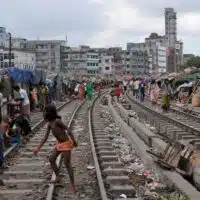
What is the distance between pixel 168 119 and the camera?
88.9ft

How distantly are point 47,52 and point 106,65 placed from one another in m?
28.5

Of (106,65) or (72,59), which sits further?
(106,65)

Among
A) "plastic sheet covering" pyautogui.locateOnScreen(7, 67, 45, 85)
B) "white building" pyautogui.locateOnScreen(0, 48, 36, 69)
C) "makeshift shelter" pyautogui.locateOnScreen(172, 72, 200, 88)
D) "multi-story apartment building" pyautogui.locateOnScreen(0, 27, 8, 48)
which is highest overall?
"multi-story apartment building" pyautogui.locateOnScreen(0, 27, 8, 48)

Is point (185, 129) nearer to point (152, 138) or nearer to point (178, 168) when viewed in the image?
point (152, 138)

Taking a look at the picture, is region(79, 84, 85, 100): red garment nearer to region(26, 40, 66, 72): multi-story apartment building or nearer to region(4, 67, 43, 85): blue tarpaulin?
region(4, 67, 43, 85): blue tarpaulin

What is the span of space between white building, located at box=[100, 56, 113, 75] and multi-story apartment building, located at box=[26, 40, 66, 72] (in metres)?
19.3

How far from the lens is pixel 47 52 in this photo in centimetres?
16662

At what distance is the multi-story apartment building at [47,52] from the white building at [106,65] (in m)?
19.3

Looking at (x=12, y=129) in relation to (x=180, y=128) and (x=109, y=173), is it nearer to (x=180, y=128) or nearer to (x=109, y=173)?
(x=109, y=173)

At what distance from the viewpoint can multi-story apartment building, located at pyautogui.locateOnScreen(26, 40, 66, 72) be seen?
544 feet

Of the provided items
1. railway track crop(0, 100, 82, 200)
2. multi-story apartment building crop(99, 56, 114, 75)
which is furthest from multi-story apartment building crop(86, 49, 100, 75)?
railway track crop(0, 100, 82, 200)

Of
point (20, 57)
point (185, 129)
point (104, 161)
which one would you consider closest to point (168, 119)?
point (185, 129)

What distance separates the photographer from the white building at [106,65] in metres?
188

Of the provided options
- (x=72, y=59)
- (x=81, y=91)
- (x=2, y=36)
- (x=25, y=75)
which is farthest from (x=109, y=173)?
(x=72, y=59)
